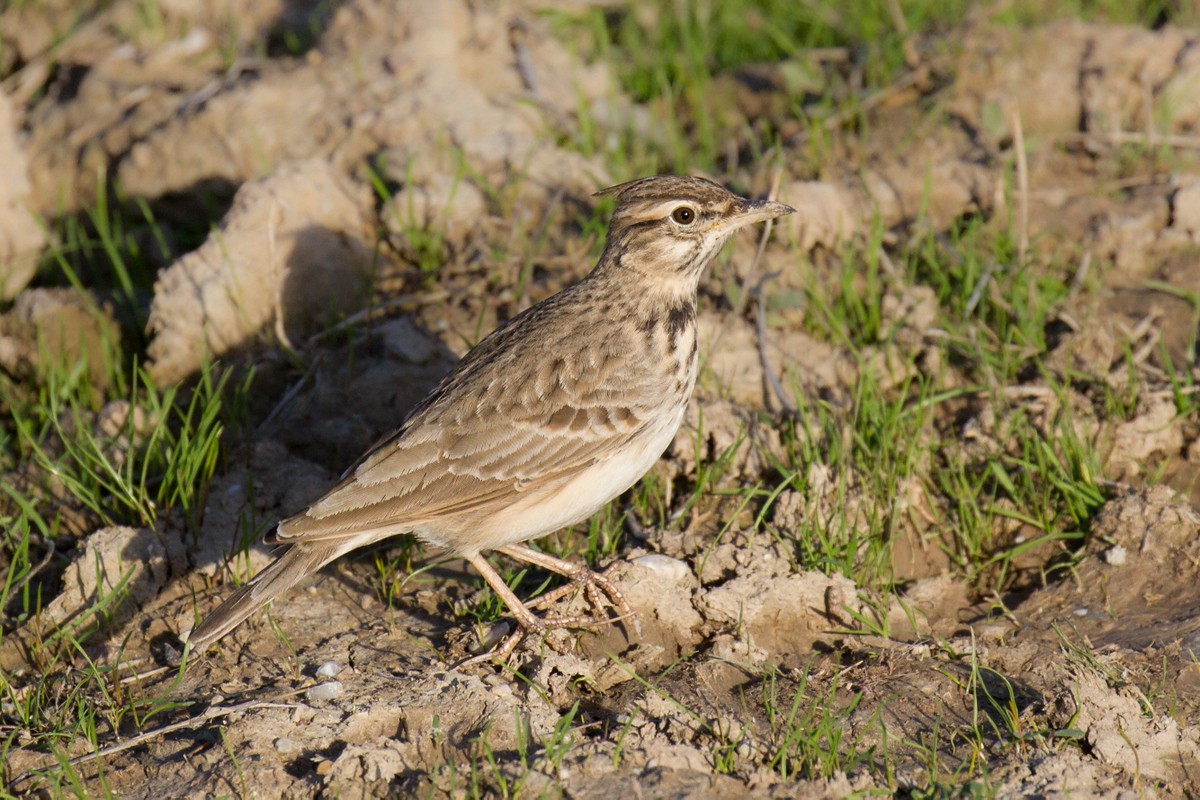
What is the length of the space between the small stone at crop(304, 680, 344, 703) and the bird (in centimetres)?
38

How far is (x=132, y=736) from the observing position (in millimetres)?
4695

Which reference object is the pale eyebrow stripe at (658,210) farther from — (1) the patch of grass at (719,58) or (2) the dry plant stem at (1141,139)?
(2) the dry plant stem at (1141,139)

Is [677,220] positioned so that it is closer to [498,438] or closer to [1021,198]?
[498,438]

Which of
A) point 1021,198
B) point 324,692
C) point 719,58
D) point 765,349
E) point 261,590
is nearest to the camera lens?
point 324,692

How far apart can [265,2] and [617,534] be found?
16.9 feet

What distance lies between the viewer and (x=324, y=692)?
4.85m

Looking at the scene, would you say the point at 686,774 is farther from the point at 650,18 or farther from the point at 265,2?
the point at 265,2

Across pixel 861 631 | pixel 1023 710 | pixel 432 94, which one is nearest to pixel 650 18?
pixel 432 94

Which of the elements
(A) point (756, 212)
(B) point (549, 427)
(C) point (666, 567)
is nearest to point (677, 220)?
(A) point (756, 212)

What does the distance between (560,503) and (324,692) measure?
3.80 ft

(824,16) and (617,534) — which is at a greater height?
(824,16)

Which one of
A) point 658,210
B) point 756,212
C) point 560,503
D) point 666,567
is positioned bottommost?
point 666,567

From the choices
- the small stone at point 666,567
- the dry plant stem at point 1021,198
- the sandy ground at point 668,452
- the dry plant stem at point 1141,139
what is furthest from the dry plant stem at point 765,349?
the dry plant stem at point 1141,139

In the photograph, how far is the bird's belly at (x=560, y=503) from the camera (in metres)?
5.20
